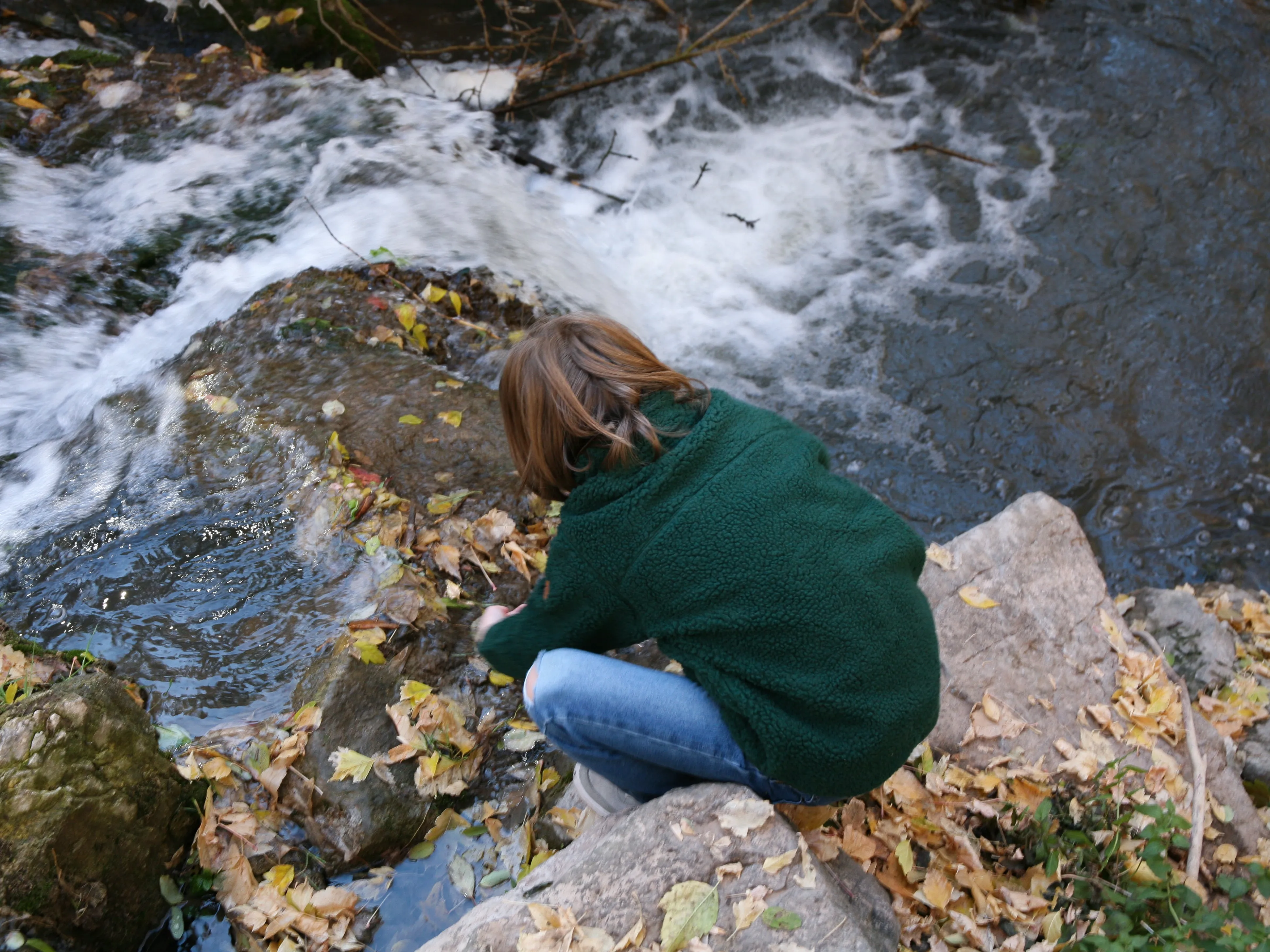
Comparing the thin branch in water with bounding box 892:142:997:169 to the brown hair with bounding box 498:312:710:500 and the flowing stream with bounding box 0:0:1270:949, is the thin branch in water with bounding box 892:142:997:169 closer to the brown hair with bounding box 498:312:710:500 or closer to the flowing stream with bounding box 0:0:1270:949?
the flowing stream with bounding box 0:0:1270:949

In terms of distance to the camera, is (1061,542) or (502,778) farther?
(1061,542)

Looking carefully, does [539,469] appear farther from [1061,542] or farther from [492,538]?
[1061,542]

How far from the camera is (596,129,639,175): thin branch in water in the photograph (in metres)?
6.40

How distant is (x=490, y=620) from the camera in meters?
2.48

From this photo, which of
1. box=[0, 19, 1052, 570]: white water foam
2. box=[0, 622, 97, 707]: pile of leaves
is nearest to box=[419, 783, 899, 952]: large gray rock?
box=[0, 622, 97, 707]: pile of leaves

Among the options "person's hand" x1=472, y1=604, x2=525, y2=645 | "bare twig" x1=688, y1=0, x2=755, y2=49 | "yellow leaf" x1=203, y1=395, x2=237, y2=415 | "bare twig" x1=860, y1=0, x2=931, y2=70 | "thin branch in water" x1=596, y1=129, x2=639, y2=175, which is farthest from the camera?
"bare twig" x1=860, y1=0, x2=931, y2=70

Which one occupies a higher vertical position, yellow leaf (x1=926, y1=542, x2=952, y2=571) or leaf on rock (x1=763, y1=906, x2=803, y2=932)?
leaf on rock (x1=763, y1=906, x2=803, y2=932)

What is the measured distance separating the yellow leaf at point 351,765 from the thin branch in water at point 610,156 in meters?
4.75

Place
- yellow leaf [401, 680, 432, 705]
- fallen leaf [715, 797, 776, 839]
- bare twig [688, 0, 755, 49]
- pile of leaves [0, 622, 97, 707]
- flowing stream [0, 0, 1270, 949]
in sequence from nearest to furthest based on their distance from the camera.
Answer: fallen leaf [715, 797, 776, 839], pile of leaves [0, 622, 97, 707], yellow leaf [401, 680, 432, 705], flowing stream [0, 0, 1270, 949], bare twig [688, 0, 755, 49]

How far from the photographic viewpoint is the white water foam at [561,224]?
4.63 meters

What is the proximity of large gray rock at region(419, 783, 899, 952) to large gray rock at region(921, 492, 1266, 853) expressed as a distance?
923 mm

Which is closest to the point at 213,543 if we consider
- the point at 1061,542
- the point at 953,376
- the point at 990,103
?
the point at 1061,542

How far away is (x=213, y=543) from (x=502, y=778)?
1451 mm

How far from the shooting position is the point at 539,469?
6.86 feet
